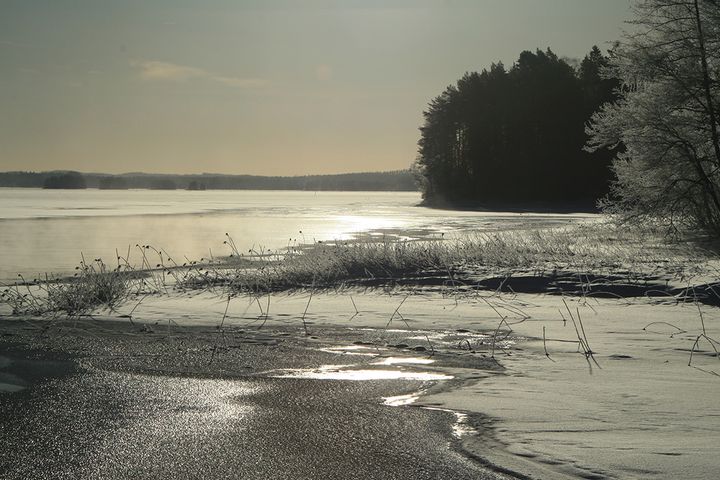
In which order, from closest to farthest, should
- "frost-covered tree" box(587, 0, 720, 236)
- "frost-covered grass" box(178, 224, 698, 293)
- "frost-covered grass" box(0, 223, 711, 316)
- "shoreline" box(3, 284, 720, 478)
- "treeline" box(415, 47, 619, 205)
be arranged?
"shoreline" box(3, 284, 720, 478) < "frost-covered grass" box(0, 223, 711, 316) < "frost-covered grass" box(178, 224, 698, 293) < "frost-covered tree" box(587, 0, 720, 236) < "treeline" box(415, 47, 619, 205)

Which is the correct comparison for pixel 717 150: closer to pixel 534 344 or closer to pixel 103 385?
pixel 534 344

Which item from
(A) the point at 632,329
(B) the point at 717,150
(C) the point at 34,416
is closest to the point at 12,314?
(C) the point at 34,416

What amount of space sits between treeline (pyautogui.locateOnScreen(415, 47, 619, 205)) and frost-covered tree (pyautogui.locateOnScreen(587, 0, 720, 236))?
136 feet

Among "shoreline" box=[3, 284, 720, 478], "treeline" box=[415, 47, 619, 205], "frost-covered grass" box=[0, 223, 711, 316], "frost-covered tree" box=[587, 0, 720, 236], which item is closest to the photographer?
"shoreline" box=[3, 284, 720, 478]

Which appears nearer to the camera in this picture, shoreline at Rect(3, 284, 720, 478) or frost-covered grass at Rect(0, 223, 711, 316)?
shoreline at Rect(3, 284, 720, 478)

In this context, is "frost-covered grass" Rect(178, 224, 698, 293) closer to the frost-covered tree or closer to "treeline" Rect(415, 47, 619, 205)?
the frost-covered tree

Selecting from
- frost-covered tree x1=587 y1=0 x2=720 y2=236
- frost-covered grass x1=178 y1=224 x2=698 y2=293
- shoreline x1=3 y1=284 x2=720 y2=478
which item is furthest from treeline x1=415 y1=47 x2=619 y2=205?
shoreline x1=3 y1=284 x2=720 y2=478

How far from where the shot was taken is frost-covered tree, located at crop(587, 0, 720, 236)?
26.0m

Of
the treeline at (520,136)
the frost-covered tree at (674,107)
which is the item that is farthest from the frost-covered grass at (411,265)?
the treeline at (520,136)

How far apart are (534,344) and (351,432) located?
4228mm

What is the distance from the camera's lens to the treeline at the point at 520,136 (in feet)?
236

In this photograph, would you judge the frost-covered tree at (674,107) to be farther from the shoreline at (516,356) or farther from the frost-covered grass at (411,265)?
the shoreline at (516,356)

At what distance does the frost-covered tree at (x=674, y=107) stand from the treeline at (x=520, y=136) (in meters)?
41.4

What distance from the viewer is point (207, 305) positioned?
43.7 feet
